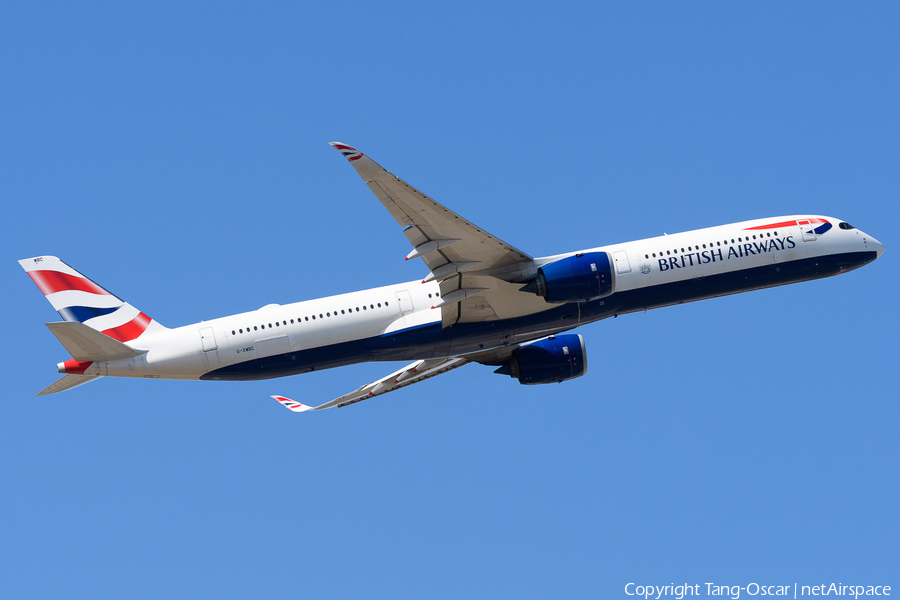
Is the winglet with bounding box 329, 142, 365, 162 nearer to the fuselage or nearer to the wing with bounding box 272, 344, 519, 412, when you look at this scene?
the fuselage

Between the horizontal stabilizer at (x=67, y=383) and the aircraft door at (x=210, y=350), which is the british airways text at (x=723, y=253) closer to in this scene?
the aircraft door at (x=210, y=350)

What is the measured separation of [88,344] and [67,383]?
7.87 feet

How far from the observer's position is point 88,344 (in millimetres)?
33750

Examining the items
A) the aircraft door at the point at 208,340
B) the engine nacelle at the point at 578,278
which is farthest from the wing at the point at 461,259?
the aircraft door at the point at 208,340

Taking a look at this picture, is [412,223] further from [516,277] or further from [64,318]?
[64,318]

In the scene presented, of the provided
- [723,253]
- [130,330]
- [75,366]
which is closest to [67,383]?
[75,366]

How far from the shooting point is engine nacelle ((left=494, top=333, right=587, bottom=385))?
1607 inches

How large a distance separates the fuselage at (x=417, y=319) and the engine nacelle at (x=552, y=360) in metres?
3.55

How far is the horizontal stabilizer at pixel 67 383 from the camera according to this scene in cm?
3472

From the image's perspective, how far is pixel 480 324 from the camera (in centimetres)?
3591

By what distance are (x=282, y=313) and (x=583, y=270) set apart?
38.5 ft

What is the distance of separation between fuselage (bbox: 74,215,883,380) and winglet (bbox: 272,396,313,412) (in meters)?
5.64

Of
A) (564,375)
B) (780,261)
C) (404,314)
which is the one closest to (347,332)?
(404,314)

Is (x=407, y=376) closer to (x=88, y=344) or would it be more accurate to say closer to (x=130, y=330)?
(x=130, y=330)
